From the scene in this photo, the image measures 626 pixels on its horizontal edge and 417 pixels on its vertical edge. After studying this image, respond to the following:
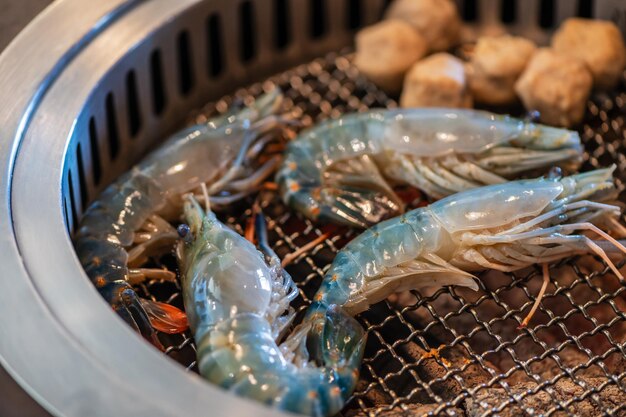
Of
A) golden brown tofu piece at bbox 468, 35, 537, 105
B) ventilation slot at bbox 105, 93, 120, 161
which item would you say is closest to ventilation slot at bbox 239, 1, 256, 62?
ventilation slot at bbox 105, 93, 120, 161

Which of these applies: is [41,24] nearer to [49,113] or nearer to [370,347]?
[49,113]

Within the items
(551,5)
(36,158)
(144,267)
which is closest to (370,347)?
(144,267)

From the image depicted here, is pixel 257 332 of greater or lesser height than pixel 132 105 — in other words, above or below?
below

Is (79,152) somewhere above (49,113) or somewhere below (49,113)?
below

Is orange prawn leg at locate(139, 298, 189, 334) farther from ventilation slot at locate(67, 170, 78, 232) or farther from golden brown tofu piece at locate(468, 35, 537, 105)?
golden brown tofu piece at locate(468, 35, 537, 105)

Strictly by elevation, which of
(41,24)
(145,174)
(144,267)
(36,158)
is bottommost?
(144,267)

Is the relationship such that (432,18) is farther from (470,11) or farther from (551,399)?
(551,399)

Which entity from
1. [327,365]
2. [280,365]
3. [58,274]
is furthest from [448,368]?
[58,274]
